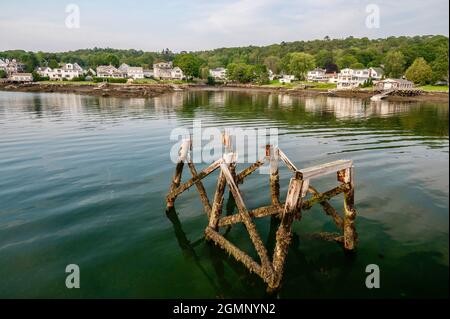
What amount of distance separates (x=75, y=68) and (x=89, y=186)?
19711 centimetres

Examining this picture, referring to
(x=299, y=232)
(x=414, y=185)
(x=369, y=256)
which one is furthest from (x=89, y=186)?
(x=414, y=185)

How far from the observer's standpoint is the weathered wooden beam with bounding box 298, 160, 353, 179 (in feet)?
27.5

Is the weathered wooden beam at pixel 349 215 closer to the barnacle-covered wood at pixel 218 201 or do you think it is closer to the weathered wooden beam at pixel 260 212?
the weathered wooden beam at pixel 260 212

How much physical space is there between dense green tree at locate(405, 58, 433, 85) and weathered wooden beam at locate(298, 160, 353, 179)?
129341mm

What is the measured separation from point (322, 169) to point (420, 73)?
428 ft

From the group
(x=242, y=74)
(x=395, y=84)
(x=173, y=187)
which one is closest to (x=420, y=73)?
(x=395, y=84)

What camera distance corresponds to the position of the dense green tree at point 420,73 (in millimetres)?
112250

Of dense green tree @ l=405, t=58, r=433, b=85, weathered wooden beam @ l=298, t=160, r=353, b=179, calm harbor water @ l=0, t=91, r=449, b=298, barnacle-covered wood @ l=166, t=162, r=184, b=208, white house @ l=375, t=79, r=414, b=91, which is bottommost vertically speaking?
calm harbor water @ l=0, t=91, r=449, b=298

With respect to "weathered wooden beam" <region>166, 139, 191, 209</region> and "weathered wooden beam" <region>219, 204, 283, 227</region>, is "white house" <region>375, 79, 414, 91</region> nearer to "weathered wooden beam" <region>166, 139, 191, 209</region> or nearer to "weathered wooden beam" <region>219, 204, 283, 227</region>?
"weathered wooden beam" <region>166, 139, 191, 209</region>

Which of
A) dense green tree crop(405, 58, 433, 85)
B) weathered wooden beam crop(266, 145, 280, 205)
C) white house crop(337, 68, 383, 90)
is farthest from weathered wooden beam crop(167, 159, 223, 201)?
white house crop(337, 68, 383, 90)

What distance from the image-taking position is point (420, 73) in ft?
371

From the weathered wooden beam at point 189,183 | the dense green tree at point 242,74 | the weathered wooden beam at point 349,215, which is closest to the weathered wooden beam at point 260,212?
the weathered wooden beam at point 189,183

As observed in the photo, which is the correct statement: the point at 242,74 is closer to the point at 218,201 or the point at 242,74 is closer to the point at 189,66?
the point at 189,66
